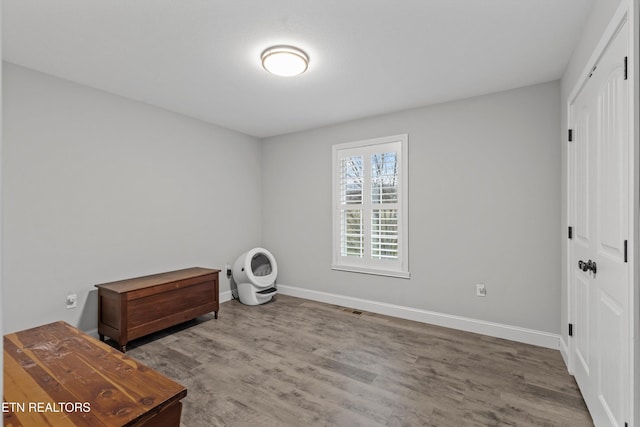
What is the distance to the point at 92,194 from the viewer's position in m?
3.21

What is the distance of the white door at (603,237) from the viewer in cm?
157

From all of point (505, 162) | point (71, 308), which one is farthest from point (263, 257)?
point (505, 162)

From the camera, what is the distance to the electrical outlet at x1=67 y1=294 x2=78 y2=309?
9.94ft

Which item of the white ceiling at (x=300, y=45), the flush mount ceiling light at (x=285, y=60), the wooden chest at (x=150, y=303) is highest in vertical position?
the white ceiling at (x=300, y=45)

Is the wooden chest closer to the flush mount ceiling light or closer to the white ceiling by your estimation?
the white ceiling

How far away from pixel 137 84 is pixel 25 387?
8.71 feet

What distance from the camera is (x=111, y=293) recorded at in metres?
3.03

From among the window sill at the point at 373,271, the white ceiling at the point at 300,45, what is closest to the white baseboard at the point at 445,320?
the window sill at the point at 373,271

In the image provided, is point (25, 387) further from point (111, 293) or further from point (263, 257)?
point (263, 257)

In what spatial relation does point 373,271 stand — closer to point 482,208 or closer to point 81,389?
point 482,208

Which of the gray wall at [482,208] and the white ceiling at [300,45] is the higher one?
the white ceiling at [300,45]

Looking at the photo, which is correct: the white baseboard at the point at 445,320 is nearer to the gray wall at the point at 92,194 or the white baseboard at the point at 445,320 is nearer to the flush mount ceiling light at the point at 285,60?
the gray wall at the point at 92,194

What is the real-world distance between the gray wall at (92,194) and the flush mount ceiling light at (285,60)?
72.6 inches

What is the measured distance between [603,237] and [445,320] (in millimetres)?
2042
